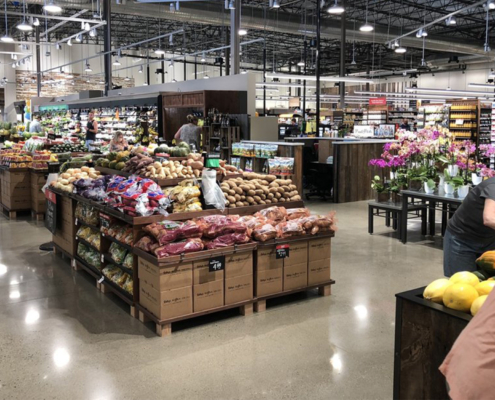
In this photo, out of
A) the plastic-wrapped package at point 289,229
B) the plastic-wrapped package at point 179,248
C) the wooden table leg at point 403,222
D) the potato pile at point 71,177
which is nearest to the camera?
the plastic-wrapped package at point 179,248

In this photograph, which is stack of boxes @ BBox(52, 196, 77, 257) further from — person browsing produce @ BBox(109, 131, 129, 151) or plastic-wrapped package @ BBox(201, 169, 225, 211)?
person browsing produce @ BBox(109, 131, 129, 151)

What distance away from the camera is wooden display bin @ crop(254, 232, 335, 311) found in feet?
15.3

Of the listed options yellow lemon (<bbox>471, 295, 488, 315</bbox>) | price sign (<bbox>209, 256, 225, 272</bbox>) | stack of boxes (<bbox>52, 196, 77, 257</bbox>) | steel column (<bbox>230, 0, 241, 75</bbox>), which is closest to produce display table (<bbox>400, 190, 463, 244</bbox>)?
price sign (<bbox>209, 256, 225, 272</bbox>)

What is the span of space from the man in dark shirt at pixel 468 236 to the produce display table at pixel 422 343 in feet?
4.71

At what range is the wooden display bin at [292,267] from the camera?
4676mm

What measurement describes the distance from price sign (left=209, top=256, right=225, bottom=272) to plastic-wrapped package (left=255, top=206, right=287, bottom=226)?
82 centimetres

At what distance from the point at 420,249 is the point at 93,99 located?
1494 cm

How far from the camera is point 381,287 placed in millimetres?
5410

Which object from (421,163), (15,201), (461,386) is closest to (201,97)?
(15,201)

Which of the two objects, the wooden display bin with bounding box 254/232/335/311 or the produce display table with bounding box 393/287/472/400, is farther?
the wooden display bin with bounding box 254/232/335/311

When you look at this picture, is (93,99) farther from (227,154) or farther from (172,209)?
(172,209)

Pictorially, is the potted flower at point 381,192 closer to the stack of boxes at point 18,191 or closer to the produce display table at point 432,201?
the produce display table at point 432,201

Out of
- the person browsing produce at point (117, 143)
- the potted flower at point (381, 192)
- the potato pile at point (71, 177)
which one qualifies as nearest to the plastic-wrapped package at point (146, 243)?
the potato pile at point (71, 177)

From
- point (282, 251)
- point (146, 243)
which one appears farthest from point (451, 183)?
point (146, 243)
